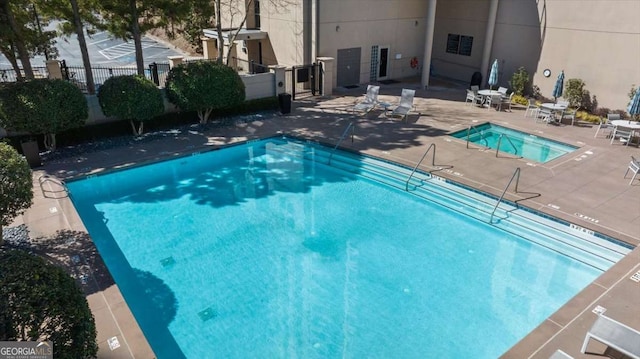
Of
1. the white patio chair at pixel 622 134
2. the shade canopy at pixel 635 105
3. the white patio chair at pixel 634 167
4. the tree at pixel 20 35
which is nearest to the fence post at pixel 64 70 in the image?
the tree at pixel 20 35

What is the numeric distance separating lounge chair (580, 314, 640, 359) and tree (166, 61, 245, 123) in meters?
14.2

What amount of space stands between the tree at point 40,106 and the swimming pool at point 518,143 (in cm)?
1317

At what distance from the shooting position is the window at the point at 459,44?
24541 millimetres

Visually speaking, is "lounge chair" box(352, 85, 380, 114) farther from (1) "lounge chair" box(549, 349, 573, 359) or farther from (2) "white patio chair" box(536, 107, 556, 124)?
(1) "lounge chair" box(549, 349, 573, 359)

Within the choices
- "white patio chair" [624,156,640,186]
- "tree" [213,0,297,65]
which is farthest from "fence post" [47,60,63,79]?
"white patio chair" [624,156,640,186]

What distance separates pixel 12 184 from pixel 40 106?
5815mm

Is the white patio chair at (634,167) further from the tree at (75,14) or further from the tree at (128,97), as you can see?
the tree at (75,14)

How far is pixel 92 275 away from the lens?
9086 mm

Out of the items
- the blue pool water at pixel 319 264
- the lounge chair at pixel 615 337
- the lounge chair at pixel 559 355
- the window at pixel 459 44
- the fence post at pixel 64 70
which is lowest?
the blue pool water at pixel 319 264

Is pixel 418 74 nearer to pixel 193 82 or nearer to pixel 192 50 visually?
pixel 193 82

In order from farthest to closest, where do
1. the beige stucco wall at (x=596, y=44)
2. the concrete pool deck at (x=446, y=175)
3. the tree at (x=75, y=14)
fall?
the beige stucco wall at (x=596, y=44) → the tree at (x=75, y=14) → the concrete pool deck at (x=446, y=175)

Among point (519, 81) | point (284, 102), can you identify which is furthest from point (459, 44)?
point (284, 102)

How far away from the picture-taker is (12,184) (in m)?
8.98

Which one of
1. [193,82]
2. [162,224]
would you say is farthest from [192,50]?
[162,224]
